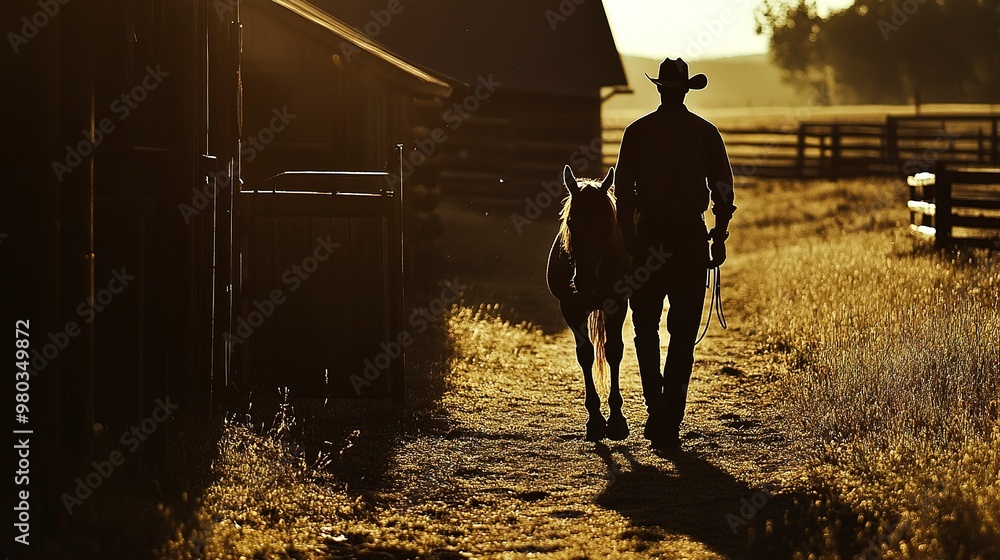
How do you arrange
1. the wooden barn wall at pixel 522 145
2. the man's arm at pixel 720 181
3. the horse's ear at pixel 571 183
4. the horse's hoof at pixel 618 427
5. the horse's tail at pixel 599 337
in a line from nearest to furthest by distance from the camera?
the horse's ear at pixel 571 183 → the man's arm at pixel 720 181 → the horse's hoof at pixel 618 427 → the horse's tail at pixel 599 337 → the wooden barn wall at pixel 522 145

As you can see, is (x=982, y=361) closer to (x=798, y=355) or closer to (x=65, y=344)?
(x=798, y=355)

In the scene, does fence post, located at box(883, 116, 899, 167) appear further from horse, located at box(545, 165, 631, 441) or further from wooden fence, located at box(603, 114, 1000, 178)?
horse, located at box(545, 165, 631, 441)

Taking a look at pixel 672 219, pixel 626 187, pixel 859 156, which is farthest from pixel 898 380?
pixel 859 156

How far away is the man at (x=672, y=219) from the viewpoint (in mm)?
7875

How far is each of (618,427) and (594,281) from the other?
1270 millimetres

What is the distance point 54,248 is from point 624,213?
12.9ft

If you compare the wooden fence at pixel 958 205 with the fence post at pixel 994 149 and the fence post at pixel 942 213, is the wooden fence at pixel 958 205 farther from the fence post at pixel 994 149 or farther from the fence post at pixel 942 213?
the fence post at pixel 994 149

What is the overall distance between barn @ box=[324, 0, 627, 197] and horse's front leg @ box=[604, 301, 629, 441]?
1627 centimetres

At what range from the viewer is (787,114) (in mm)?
75438

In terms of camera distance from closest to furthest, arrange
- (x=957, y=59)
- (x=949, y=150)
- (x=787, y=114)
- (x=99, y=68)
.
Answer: (x=99, y=68), (x=949, y=150), (x=787, y=114), (x=957, y=59)

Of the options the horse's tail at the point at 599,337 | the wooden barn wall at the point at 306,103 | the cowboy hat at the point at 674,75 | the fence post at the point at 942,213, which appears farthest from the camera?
the fence post at the point at 942,213

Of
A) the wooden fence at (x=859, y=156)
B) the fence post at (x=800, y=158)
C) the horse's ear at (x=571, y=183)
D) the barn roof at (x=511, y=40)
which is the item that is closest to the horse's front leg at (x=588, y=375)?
the horse's ear at (x=571, y=183)

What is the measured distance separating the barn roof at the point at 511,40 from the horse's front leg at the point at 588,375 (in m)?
15.9

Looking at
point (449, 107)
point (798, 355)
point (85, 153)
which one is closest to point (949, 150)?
point (449, 107)
